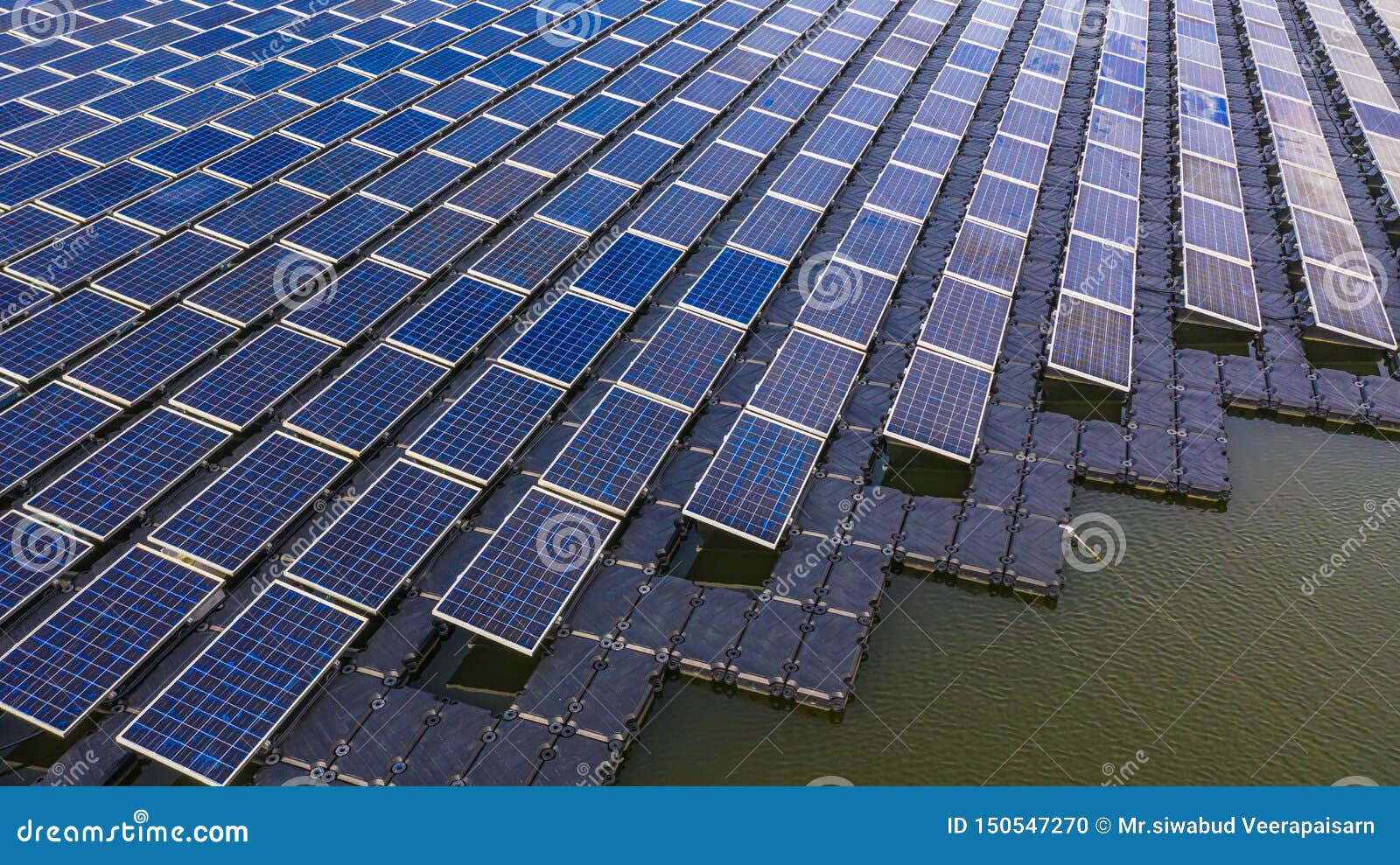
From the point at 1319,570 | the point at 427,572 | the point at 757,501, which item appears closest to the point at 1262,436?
the point at 1319,570

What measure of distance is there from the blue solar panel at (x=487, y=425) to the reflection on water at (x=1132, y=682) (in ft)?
34.9

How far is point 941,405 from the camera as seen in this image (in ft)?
104

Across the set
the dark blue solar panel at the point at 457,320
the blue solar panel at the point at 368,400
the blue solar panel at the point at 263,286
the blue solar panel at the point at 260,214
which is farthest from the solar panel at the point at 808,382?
the blue solar panel at the point at 260,214

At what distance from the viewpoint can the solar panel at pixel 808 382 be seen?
30703 mm

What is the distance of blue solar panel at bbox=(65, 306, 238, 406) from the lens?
2945cm

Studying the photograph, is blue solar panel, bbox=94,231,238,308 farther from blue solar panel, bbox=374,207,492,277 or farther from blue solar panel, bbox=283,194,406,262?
blue solar panel, bbox=374,207,492,277

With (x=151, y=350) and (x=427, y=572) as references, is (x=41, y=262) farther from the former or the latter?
(x=427, y=572)

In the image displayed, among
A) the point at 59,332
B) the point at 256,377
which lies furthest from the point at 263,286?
the point at 59,332

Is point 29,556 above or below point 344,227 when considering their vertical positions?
below

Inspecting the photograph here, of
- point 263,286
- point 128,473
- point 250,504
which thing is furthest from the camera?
point 263,286

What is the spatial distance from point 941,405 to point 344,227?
29.1 metres

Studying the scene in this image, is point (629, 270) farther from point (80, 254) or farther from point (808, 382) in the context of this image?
point (80, 254)

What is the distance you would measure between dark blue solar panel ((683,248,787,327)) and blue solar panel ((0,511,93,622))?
78.8ft

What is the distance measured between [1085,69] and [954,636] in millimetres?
54045
